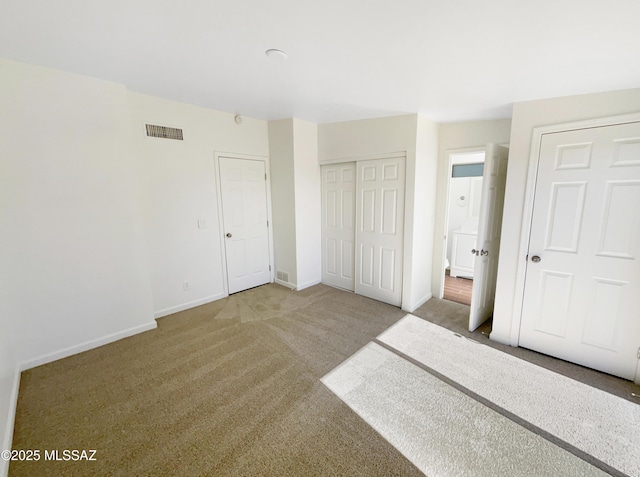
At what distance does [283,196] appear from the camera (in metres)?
4.04

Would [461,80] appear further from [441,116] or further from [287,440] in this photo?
[287,440]

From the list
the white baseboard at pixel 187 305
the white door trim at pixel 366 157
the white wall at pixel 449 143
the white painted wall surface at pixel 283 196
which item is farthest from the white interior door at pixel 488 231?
the white baseboard at pixel 187 305

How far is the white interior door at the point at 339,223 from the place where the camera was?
391 centimetres

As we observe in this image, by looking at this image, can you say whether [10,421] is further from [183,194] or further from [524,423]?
[524,423]

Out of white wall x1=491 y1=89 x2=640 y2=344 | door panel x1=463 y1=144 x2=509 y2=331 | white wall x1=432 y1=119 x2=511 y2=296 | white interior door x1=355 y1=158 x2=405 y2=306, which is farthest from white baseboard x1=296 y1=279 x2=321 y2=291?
white wall x1=491 y1=89 x2=640 y2=344

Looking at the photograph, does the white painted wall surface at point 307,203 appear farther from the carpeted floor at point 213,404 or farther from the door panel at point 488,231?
the door panel at point 488,231

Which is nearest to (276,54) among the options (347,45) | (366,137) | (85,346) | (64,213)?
(347,45)

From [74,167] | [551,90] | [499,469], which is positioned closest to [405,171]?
[551,90]

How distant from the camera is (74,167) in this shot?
2.37 meters

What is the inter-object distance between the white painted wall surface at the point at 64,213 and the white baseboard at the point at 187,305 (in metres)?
0.42

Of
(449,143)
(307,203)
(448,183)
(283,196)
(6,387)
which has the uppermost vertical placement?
(449,143)

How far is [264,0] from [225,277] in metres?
3.24

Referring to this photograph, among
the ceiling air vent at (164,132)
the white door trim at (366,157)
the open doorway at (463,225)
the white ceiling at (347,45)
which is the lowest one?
the open doorway at (463,225)

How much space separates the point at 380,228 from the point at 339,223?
74 centimetres
